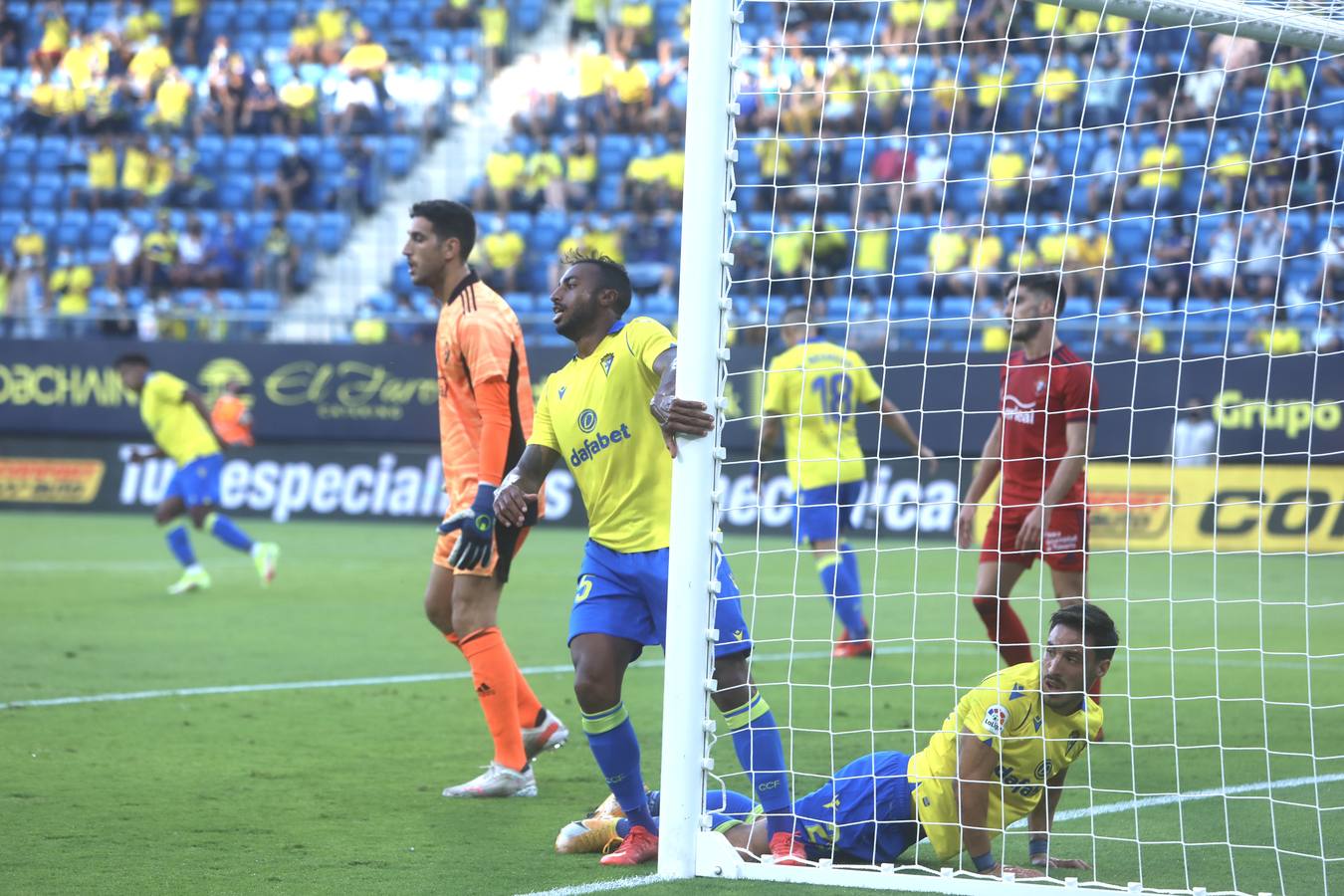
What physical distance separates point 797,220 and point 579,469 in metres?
15.6

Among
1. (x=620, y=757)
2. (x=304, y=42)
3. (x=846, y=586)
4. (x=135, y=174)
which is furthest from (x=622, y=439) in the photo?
(x=304, y=42)

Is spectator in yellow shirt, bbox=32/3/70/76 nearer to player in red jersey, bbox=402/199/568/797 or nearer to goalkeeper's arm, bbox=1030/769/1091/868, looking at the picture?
player in red jersey, bbox=402/199/568/797

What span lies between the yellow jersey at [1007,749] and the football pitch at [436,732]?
38cm

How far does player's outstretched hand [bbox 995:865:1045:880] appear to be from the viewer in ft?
15.6

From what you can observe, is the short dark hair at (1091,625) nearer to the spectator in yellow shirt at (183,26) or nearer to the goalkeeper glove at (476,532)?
the goalkeeper glove at (476,532)

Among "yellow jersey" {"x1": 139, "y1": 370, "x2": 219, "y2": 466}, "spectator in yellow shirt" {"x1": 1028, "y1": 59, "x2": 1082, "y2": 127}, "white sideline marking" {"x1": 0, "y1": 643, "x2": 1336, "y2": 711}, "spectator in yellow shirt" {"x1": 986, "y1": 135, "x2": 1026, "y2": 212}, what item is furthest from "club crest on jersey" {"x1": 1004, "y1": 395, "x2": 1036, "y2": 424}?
"spectator in yellow shirt" {"x1": 1028, "y1": 59, "x2": 1082, "y2": 127}

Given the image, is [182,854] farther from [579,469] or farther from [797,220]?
[797,220]

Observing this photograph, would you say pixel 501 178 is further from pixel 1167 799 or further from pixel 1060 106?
pixel 1167 799

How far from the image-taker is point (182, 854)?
206 inches

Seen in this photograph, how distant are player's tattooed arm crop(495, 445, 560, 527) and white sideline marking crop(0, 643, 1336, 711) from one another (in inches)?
98.3

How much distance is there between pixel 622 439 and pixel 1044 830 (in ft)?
5.62

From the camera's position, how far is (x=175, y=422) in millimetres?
14172

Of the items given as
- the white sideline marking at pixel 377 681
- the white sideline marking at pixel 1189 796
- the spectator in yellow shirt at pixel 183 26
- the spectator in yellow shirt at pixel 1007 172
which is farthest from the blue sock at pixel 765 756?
the spectator in yellow shirt at pixel 183 26

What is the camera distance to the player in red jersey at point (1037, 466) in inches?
281
